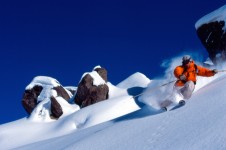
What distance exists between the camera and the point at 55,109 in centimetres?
3089

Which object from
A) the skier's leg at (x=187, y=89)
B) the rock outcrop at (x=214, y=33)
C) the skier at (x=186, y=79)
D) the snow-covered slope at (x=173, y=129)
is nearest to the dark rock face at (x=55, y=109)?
the rock outcrop at (x=214, y=33)

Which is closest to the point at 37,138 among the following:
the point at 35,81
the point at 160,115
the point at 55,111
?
the point at 55,111

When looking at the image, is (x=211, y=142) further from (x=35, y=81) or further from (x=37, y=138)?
(x=35, y=81)

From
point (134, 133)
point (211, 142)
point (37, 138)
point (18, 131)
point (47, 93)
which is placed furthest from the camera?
point (47, 93)

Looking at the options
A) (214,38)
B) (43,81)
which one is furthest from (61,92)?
(214,38)

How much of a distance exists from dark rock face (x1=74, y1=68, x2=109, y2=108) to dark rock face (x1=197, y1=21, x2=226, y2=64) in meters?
9.13

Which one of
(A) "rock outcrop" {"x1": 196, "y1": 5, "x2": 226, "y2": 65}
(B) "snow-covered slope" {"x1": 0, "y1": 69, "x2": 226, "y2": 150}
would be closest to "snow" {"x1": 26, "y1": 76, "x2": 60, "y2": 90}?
(A) "rock outcrop" {"x1": 196, "y1": 5, "x2": 226, "y2": 65}

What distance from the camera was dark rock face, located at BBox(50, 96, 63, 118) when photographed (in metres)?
30.8

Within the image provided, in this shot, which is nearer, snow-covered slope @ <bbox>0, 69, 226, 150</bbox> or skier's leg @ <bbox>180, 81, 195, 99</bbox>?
snow-covered slope @ <bbox>0, 69, 226, 150</bbox>

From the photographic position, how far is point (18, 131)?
97.0ft

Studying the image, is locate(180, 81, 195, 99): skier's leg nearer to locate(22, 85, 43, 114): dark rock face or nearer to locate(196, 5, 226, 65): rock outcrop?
locate(196, 5, 226, 65): rock outcrop

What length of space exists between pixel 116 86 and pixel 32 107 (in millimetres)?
7423

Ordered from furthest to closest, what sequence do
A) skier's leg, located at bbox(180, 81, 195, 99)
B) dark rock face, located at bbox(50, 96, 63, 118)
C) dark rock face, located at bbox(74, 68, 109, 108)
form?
dark rock face, located at bbox(74, 68, 109, 108) < dark rock face, located at bbox(50, 96, 63, 118) < skier's leg, located at bbox(180, 81, 195, 99)

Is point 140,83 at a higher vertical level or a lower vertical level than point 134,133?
higher
